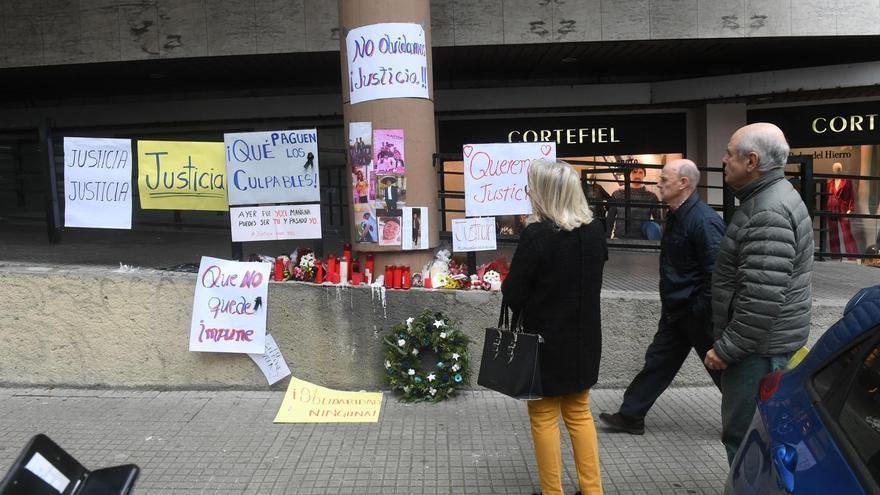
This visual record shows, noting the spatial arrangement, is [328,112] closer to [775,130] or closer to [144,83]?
[144,83]

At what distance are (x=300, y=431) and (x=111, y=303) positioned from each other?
6.46 ft

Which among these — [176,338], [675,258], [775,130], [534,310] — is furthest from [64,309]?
[775,130]

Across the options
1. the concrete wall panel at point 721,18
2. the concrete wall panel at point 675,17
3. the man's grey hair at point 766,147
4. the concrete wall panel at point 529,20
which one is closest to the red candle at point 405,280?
the man's grey hair at point 766,147

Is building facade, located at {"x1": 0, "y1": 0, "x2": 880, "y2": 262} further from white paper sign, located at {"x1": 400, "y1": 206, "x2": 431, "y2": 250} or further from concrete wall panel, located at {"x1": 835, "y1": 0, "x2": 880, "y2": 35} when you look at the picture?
white paper sign, located at {"x1": 400, "y1": 206, "x2": 431, "y2": 250}

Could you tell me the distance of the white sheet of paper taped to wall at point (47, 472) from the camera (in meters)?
1.59

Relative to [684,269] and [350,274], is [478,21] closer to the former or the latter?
[350,274]

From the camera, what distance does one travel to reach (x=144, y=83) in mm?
11273

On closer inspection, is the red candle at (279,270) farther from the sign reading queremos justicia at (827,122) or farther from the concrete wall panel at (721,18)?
the sign reading queremos justicia at (827,122)

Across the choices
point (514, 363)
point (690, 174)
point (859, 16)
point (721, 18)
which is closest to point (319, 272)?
point (514, 363)

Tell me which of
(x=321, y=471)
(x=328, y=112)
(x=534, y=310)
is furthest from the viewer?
(x=328, y=112)

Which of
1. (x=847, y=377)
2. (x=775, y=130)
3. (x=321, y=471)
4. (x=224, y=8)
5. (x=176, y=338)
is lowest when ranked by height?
(x=321, y=471)

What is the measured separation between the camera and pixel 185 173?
5.16 metres

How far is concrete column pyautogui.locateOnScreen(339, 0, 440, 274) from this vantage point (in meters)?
4.89

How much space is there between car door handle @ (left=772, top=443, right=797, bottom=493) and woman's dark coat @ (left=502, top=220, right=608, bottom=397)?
119 cm
